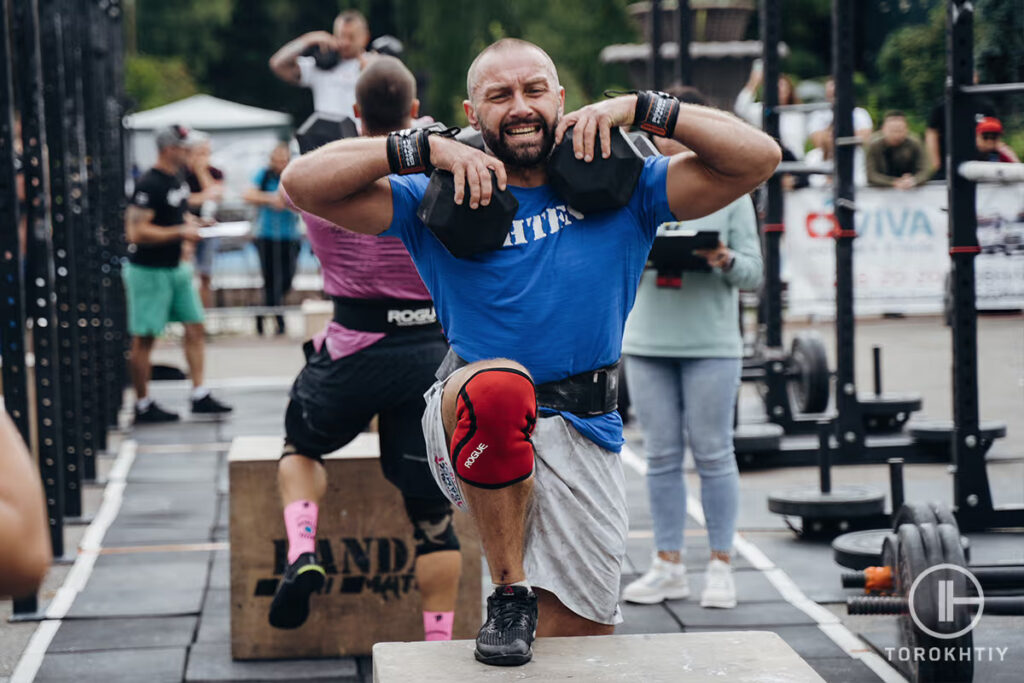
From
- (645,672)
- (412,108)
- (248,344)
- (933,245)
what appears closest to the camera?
(645,672)

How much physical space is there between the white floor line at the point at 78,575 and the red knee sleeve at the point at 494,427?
2.32 meters

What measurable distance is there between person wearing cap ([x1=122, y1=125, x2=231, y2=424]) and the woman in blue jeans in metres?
5.46

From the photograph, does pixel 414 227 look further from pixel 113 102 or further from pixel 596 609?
pixel 113 102

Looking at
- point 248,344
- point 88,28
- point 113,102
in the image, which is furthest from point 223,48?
point 88,28

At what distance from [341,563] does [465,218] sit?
2.08m

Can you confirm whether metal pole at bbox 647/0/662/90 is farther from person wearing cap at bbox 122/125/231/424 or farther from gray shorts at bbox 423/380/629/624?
gray shorts at bbox 423/380/629/624

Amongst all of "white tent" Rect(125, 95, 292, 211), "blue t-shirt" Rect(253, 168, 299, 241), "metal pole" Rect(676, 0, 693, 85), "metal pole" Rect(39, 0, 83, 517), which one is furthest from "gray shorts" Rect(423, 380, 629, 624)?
"white tent" Rect(125, 95, 292, 211)

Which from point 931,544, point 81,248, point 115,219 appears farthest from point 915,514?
point 115,219

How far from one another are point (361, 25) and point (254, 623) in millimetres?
5758

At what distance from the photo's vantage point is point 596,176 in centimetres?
347

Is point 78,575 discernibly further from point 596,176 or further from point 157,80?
point 157,80

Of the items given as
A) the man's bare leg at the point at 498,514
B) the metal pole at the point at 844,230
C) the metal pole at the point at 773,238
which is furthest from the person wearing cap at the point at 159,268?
the man's bare leg at the point at 498,514

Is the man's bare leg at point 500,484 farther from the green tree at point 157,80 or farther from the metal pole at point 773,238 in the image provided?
the green tree at point 157,80

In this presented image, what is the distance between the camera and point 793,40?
39500 mm
